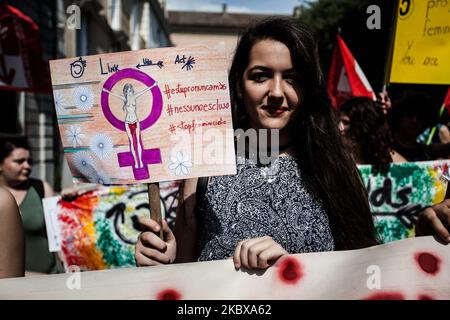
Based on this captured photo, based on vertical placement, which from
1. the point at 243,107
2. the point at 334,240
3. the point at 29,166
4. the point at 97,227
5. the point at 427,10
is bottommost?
the point at 97,227

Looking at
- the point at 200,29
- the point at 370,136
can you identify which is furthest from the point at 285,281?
the point at 200,29

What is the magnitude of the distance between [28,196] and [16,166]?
24cm

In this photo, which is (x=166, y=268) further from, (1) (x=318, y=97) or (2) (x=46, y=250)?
(2) (x=46, y=250)

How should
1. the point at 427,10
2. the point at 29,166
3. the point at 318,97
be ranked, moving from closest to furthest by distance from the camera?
the point at 318,97, the point at 427,10, the point at 29,166

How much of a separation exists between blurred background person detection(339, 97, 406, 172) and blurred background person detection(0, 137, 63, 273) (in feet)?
6.83

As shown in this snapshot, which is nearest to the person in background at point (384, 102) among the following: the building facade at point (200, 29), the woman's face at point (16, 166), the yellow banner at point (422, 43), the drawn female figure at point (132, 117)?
the yellow banner at point (422, 43)

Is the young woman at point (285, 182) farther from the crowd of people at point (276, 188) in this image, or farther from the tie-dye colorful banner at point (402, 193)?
the tie-dye colorful banner at point (402, 193)

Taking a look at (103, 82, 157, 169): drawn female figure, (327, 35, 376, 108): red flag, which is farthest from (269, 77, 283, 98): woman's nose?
(327, 35, 376, 108): red flag

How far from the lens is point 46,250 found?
3334mm

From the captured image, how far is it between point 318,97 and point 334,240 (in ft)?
1.62

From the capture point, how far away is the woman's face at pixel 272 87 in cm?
173

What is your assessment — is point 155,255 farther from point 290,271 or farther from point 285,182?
point 285,182
